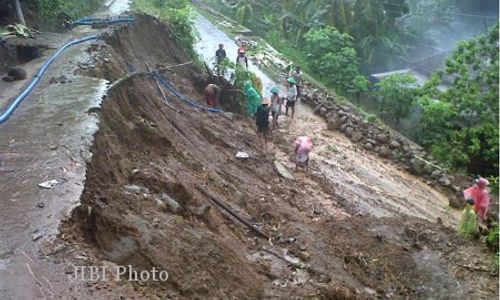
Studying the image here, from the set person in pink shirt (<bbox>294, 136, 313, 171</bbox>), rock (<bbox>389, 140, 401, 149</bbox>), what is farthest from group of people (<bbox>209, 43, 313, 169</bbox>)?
rock (<bbox>389, 140, 401, 149</bbox>)

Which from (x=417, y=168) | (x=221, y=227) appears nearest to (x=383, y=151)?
(x=417, y=168)

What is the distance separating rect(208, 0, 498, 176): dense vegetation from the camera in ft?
46.4

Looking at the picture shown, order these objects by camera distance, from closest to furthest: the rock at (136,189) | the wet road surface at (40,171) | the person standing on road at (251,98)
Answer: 1. the wet road surface at (40,171)
2. the rock at (136,189)
3. the person standing on road at (251,98)

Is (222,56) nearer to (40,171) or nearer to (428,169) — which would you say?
(428,169)

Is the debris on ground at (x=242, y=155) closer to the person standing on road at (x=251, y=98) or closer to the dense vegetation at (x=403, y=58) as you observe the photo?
the person standing on road at (x=251, y=98)

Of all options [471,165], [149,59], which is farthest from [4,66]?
[471,165]

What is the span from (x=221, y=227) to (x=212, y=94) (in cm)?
745

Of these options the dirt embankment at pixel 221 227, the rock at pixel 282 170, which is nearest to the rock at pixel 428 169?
the dirt embankment at pixel 221 227

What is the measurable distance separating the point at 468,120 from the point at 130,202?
12.9 m

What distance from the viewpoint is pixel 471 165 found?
13820 mm

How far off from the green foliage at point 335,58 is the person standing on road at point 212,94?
8937 millimetres

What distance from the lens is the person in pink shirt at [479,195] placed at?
30.2 ft

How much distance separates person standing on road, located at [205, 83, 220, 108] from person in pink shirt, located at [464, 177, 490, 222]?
7281 millimetres

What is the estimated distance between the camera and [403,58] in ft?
81.3
